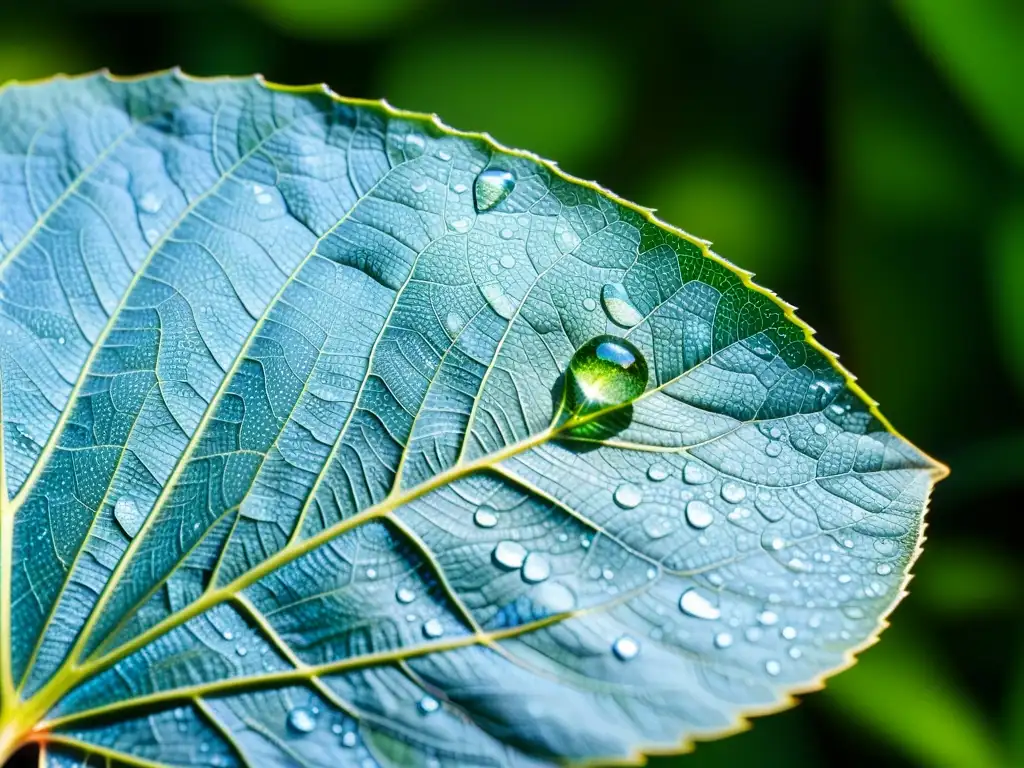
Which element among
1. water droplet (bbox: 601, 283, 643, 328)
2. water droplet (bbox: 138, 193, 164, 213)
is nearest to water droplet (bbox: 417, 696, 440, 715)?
water droplet (bbox: 601, 283, 643, 328)

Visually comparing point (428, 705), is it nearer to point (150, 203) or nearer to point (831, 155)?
point (150, 203)

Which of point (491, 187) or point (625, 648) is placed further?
point (491, 187)

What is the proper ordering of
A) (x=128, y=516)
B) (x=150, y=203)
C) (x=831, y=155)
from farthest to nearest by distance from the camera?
(x=831, y=155)
(x=150, y=203)
(x=128, y=516)

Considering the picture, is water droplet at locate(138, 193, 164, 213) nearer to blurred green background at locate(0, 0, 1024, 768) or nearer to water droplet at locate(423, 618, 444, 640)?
water droplet at locate(423, 618, 444, 640)

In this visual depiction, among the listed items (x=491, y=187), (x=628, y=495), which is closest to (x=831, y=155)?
(x=491, y=187)

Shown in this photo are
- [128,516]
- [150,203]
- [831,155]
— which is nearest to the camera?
[128,516]

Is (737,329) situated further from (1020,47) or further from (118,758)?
(1020,47)
